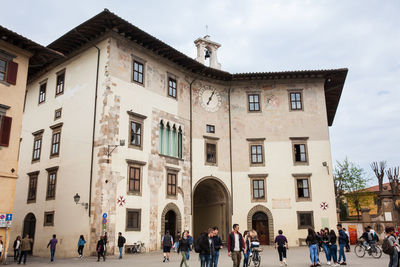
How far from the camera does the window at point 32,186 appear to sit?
25891mm

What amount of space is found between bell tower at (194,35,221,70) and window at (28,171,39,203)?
55.7 ft

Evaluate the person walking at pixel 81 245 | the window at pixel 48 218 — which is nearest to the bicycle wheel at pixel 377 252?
the person walking at pixel 81 245

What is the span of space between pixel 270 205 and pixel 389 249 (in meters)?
18.6

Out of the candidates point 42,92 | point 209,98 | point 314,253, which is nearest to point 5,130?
point 42,92

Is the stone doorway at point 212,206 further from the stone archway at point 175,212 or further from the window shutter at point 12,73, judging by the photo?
the window shutter at point 12,73

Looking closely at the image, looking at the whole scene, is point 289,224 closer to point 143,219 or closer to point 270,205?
point 270,205

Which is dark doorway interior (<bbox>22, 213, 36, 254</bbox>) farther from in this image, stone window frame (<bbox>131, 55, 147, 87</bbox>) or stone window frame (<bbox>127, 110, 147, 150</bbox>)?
stone window frame (<bbox>131, 55, 147, 87</bbox>)

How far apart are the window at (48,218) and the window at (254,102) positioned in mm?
17018

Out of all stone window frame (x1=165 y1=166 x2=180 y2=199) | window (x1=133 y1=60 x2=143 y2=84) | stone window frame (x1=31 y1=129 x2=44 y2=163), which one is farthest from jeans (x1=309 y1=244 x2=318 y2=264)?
stone window frame (x1=31 y1=129 x2=44 y2=163)

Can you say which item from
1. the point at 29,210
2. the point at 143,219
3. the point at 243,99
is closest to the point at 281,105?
the point at 243,99

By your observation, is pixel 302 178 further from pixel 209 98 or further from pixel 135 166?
pixel 135 166

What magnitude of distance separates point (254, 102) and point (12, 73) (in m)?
19.1

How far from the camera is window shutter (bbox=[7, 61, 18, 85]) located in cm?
1769

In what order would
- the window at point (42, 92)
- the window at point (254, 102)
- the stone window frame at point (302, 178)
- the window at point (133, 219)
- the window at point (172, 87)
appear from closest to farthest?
the window at point (133, 219)
the window at point (172, 87)
the window at point (42, 92)
the stone window frame at point (302, 178)
the window at point (254, 102)
